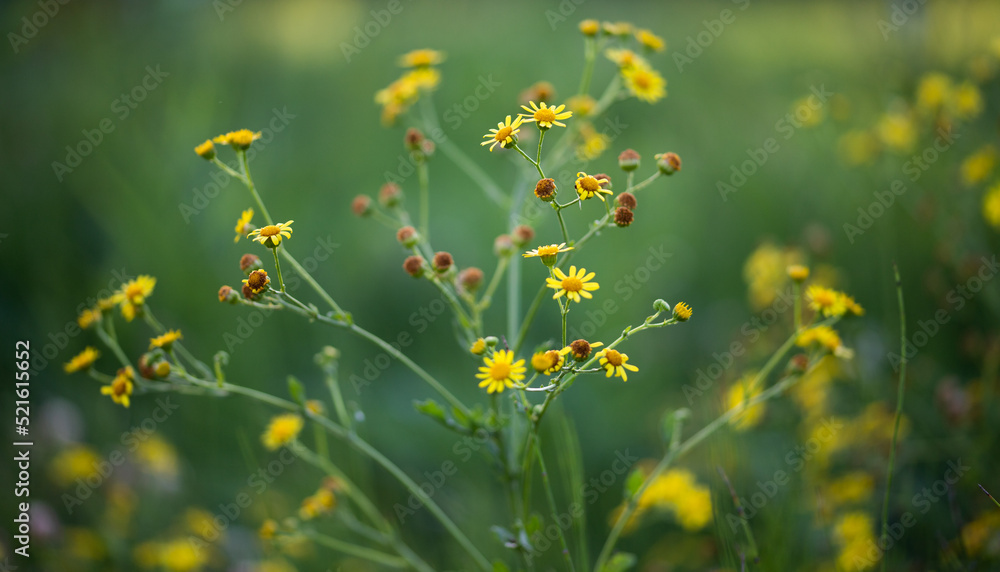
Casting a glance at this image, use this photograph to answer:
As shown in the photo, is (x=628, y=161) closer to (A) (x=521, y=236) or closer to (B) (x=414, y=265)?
(A) (x=521, y=236)

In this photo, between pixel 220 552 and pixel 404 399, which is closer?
pixel 220 552

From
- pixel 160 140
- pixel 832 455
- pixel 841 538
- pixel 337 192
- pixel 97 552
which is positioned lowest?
pixel 97 552

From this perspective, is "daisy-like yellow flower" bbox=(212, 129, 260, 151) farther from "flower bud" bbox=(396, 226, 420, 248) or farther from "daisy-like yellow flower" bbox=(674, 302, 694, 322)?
"daisy-like yellow flower" bbox=(674, 302, 694, 322)

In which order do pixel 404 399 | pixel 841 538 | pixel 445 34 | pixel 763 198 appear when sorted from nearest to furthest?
pixel 841 538
pixel 404 399
pixel 763 198
pixel 445 34

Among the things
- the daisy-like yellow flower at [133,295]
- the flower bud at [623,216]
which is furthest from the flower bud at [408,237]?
the daisy-like yellow flower at [133,295]

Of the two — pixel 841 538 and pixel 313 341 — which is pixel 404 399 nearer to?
Result: pixel 313 341

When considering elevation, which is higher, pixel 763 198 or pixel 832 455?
A: pixel 763 198

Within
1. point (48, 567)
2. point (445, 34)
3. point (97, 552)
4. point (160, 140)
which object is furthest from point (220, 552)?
point (445, 34)

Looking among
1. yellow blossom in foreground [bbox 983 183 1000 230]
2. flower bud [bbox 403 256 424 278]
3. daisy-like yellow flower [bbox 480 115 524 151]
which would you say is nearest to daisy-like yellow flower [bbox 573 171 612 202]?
daisy-like yellow flower [bbox 480 115 524 151]

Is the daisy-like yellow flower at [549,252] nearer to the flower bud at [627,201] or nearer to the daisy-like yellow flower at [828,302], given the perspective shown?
the flower bud at [627,201]
